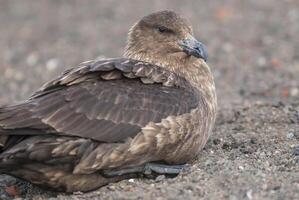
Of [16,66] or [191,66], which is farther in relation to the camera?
[16,66]

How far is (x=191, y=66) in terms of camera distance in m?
6.77

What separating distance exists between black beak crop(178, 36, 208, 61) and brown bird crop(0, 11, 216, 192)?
45 centimetres

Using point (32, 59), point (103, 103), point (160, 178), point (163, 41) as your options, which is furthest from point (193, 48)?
point (32, 59)

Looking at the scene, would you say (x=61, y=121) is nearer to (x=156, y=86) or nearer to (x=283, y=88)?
(x=156, y=86)

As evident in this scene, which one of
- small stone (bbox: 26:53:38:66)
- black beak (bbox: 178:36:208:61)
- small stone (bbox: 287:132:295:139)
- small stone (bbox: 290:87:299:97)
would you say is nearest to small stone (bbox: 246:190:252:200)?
small stone (bbox: 287:132:295:139)

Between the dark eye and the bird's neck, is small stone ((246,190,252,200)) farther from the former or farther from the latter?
the dark eye

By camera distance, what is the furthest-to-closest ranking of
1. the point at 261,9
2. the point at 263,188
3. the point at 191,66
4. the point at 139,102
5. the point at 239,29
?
the point at 261,9 < the point at 239,29 < the point at 191,66 < the point at 139,102 < the point at 263,188

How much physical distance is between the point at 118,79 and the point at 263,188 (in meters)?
1.43

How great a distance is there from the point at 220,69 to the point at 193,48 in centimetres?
352

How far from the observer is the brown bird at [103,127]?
17.9ft

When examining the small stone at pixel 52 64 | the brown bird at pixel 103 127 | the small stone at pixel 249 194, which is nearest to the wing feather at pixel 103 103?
the brown bird at pixel 103 127

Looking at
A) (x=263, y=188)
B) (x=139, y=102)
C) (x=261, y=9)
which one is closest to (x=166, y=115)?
(x=139, y=102)

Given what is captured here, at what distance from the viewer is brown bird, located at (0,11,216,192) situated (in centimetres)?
546

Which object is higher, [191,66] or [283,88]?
[191,66]
